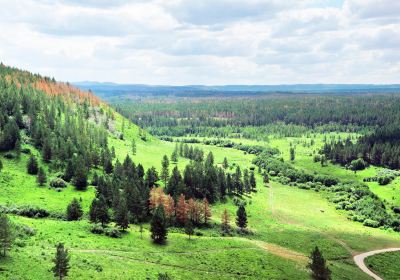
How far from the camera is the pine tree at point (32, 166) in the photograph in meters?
144

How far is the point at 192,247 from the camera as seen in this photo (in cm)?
9925

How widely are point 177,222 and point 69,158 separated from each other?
6145 cm

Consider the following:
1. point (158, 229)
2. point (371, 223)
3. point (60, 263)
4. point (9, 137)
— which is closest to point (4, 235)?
point (60, 263)

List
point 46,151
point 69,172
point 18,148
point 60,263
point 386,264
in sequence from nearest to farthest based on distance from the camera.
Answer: point 60,263
point 386,264
point 69,172
point 18,148
point 46,151

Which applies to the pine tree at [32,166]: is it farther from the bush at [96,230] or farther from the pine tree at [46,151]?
the bush at [96,230]

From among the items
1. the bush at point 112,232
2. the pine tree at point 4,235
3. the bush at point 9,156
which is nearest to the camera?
the pine tree at point 4,235

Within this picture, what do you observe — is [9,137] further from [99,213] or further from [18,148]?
[99,213]

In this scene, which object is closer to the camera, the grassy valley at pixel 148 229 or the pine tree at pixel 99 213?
the grassy valley at pixel 148 229

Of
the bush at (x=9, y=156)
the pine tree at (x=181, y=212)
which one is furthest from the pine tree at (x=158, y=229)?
the bush at (x=9, y=156)

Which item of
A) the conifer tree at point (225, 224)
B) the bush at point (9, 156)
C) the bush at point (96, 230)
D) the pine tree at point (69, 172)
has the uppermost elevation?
the bush at point (9, 156)

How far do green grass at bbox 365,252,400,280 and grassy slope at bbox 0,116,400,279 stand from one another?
Result: 5.87 meters

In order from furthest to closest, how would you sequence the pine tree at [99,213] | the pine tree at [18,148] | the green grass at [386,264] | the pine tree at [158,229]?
the pine tree at [18,148], the pine tree at [99,213], the green grass at [386,264], the pine tree at [158,229]

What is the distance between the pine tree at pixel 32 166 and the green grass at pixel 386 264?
114 m

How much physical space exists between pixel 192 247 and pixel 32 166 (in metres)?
76.0
